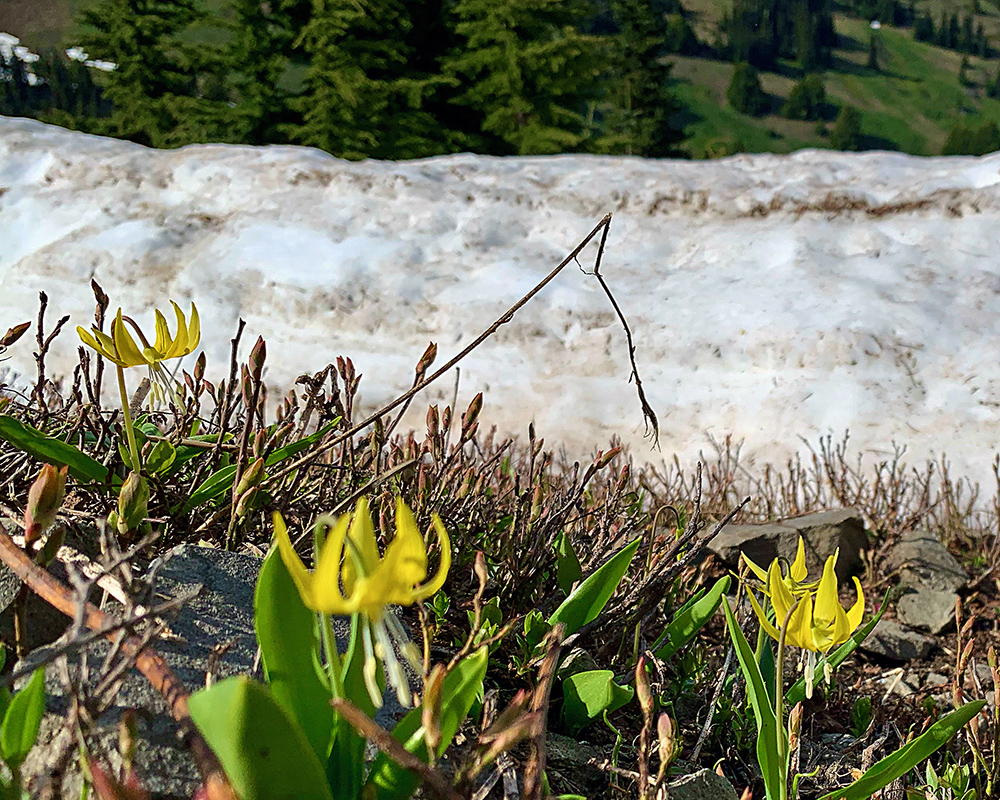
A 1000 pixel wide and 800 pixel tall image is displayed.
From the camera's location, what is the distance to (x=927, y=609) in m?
3.22

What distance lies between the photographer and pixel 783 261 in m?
5.82

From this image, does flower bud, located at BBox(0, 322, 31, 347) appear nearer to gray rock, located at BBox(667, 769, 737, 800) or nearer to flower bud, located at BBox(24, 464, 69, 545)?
flower bud, located at BBox(24, 464, 69, 545)

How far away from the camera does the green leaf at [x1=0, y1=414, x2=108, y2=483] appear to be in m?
1.41

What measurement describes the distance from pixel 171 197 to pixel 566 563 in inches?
238

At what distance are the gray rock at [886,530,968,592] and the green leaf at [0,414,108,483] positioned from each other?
114 inches

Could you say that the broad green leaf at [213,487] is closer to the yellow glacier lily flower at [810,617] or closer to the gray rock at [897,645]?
the yellow glacier lily flower at [810,617]

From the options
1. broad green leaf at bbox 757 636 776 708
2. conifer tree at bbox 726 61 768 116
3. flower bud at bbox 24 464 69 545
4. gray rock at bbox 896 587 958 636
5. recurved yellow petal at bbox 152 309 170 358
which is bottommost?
gray rock at bbox 896 587 958 636

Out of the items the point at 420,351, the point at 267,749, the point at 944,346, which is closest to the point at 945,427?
the point at 944,346

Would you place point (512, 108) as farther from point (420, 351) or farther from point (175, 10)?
point (420, 351)

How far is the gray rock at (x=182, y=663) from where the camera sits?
1009 millimetres

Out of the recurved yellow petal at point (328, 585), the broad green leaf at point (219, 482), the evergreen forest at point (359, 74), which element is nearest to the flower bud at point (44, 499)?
the recurved yellow petal at point (328, 585)

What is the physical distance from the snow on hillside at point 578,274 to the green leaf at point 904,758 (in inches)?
139

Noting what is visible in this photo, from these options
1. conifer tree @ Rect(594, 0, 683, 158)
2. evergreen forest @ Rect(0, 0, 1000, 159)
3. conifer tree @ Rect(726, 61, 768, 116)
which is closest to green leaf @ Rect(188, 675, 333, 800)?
evergreen forest @ Rect(0, 0, 1000, 159)

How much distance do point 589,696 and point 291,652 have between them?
68cm
